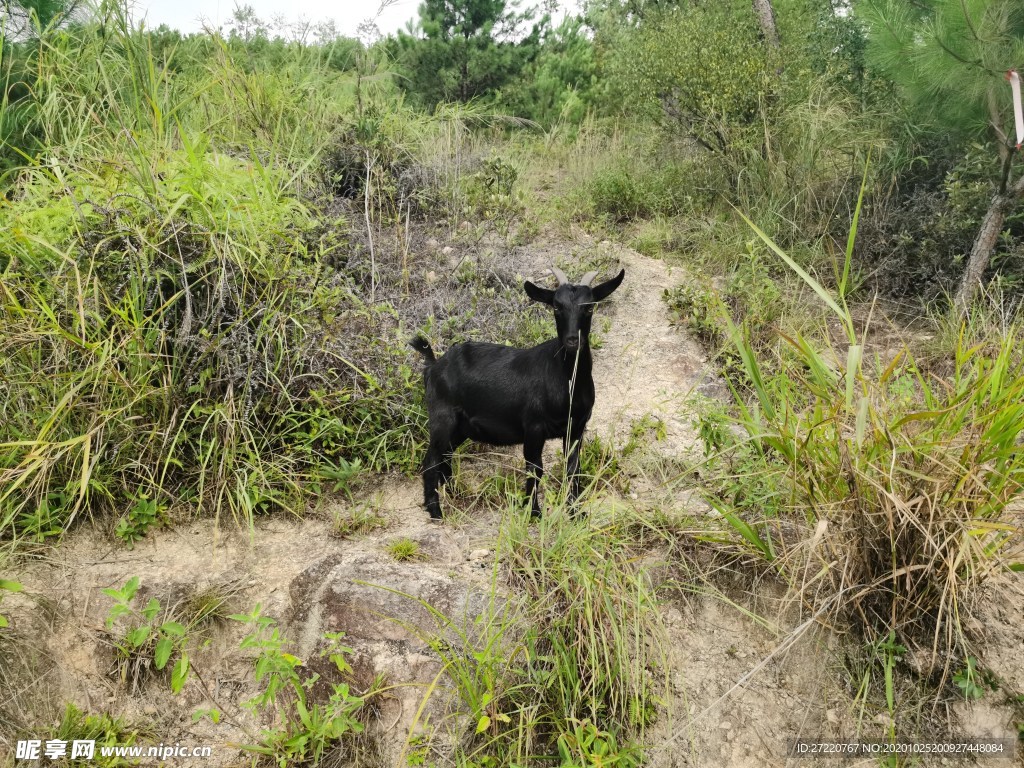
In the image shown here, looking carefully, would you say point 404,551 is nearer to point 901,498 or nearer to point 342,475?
point 342,475

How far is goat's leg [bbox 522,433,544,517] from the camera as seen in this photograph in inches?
152

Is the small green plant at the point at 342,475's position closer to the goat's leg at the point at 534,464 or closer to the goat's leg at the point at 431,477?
the goat's leg at the point at 431,477

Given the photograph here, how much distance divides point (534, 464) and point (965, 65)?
3.99 meters

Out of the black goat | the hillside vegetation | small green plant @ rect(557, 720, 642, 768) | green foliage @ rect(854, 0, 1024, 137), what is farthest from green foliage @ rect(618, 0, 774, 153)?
small green plant @ rect(557, 720, 642, 768)

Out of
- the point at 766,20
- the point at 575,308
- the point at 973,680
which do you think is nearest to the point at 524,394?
the point at 575,308

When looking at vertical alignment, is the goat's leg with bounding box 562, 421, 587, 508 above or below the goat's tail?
below

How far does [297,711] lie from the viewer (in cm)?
308

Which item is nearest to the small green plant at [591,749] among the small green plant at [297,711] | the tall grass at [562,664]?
the tall grass at [562,664]

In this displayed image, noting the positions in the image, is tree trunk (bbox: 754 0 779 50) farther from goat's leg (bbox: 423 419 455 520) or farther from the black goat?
goat's leg (bbox: 423 419 455 520)

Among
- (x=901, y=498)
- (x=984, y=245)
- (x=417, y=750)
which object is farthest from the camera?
(x=984, y=245)

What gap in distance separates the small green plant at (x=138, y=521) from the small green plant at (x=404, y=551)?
1.26 metres

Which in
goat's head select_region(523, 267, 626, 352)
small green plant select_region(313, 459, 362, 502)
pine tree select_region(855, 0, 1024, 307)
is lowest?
small green plant select_region(313, 459, 362, 502)

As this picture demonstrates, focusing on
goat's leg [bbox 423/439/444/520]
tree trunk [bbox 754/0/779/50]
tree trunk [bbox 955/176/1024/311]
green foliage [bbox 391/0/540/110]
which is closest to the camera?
goat's leg [bbox 423/439/444/520]

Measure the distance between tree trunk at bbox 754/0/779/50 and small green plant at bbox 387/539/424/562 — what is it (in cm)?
688
